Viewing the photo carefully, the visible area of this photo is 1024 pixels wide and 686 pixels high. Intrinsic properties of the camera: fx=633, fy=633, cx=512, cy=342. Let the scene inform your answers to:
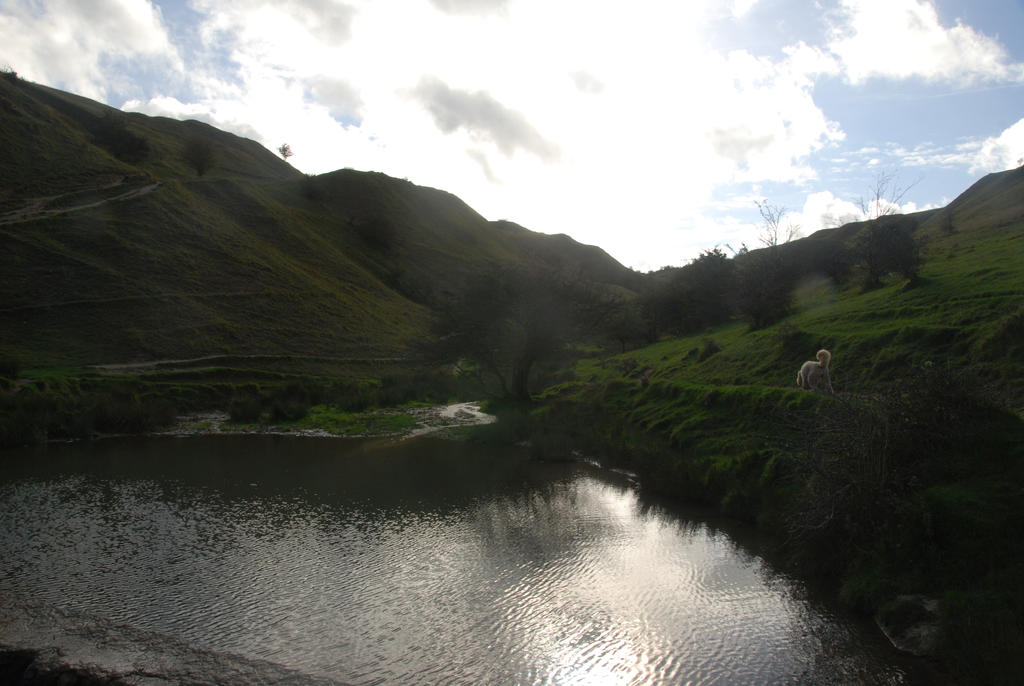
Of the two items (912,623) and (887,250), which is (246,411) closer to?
(912,623)

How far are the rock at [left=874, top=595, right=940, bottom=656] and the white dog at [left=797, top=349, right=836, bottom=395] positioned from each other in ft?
23.6

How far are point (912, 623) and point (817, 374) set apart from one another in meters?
8.17

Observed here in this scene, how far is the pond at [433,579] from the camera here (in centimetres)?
855

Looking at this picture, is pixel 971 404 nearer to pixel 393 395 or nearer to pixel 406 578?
pixel 406 578

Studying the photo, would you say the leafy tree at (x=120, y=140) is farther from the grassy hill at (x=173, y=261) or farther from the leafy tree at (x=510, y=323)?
the leafy tree at (x=510, y=323)

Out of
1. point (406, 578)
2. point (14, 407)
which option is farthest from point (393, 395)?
point (406, 578)

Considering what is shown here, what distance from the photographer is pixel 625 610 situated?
10.2 metres

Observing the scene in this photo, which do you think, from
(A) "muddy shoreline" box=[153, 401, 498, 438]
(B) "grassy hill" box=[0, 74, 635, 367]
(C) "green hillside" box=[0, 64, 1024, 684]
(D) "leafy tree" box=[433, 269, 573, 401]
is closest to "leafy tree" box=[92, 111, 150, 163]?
(B) "grassy hill" box=[0, 74, 635, 367]

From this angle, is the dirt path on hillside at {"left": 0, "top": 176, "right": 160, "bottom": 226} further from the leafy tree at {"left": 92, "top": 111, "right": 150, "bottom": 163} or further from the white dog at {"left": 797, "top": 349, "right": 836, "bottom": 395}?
the white dog at {"left": 797, "top": 349, "right": 836, "bottom": 395}

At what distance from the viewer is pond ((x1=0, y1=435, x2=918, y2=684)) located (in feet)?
28.0

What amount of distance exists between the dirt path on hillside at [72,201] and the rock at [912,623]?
7027 centimetres

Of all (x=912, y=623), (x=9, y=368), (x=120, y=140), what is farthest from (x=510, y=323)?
(x=120, y=140)

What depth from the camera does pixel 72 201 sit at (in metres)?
65.1

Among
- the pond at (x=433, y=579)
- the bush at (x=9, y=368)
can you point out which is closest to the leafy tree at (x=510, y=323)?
the pond at (x=433, y=579)
